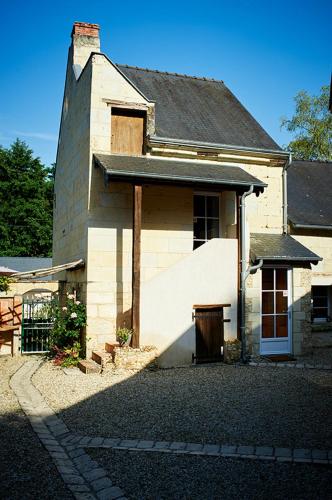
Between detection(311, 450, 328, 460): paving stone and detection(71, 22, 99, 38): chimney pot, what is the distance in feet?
41.3

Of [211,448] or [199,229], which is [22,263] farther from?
[211,448]

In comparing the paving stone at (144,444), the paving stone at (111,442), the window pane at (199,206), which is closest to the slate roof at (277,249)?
the window pane at (199,206)

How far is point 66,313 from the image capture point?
10414 millimetres

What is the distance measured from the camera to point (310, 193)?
14320 mm

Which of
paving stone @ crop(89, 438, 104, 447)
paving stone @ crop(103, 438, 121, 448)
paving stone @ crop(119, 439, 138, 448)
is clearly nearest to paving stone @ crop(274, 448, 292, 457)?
paving stone @ crop(119, 439, 138, 448)

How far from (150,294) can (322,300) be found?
7.01 metres

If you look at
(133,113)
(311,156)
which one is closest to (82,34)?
(133,113)

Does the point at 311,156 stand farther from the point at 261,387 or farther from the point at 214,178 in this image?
the point at 261,387

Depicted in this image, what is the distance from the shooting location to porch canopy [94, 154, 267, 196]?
9.19m

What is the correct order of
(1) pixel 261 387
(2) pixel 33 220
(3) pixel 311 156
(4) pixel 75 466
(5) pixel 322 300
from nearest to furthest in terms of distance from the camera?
(4) pixel 75 466, (1) pixel 261 387, (5) pixel 322 300, (3) pixel 311 156, (2) pixel 33 220

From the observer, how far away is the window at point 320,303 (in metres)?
13.9

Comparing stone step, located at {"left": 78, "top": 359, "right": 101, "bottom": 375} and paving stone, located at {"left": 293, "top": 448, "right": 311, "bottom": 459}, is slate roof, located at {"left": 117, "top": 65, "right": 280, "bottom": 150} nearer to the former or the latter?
stone step, located at {"left": 78, "top": 359, "right": 101, "bottom": 375}

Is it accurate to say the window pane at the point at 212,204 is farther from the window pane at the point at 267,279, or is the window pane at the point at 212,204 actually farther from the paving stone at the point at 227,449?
the paving stone at the point at 227,449

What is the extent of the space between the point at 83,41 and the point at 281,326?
9.87 m
